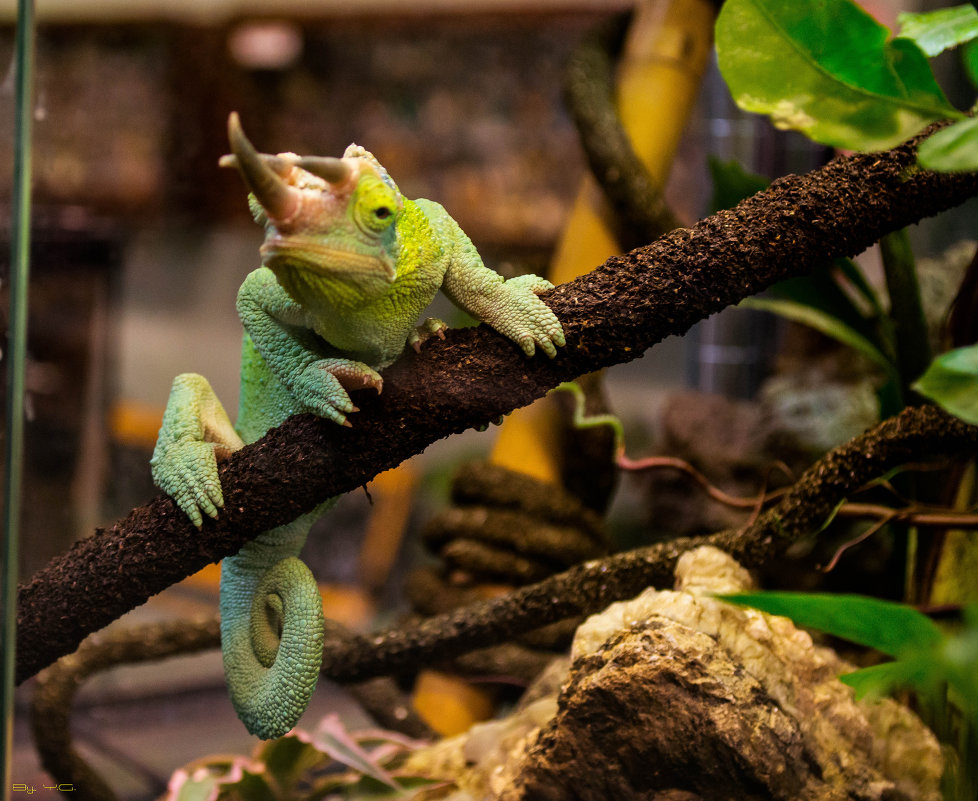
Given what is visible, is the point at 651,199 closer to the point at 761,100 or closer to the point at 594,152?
the point at 594,152

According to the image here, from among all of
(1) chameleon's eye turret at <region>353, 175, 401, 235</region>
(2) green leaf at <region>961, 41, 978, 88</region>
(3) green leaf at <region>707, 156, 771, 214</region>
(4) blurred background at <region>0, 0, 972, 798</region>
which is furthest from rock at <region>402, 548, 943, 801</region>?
(2) green leaf at <region>961, 41, 978, 88</region>

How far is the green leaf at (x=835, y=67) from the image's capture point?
0.90m

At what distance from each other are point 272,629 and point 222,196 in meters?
1.33

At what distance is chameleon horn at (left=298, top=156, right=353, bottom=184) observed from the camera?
631 mm

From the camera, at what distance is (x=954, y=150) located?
23.5 inches

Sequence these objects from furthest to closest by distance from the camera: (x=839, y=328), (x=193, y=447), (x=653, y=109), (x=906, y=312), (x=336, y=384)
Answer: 1. (x=653, y=109)
2. (x=839, y=328)
3. (x=906, y=312)
4. (x=193, y=447)
5. (x=336, y=384)

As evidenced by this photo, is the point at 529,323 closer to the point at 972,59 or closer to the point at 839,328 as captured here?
the point at 972,59

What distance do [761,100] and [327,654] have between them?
920 millimetres

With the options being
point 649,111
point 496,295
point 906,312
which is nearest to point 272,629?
point 496,295

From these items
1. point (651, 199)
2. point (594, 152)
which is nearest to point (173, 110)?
point (594, 152)

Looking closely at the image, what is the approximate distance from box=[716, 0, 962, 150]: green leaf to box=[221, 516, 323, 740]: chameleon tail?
743mm

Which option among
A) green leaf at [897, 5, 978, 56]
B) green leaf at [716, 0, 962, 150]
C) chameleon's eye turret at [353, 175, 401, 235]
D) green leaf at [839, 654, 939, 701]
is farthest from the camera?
→ green leaf at [897, 5, 978, 56]

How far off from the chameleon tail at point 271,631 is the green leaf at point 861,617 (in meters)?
0.46

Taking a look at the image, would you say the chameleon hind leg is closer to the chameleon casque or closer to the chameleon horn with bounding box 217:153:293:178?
the chameleon casque
